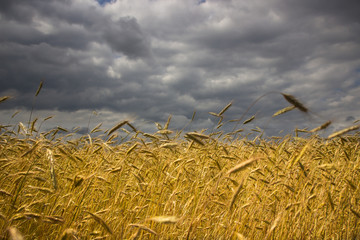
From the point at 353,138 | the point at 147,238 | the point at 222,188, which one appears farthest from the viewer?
the point at 353,138

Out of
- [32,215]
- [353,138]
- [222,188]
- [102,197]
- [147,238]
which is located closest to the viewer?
[32,215]

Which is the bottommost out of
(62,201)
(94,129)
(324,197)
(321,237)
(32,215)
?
(321,237)

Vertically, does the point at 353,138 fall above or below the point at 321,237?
above

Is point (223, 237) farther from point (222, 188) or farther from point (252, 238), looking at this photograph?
point (222, 188)

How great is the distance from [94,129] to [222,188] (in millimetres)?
2485

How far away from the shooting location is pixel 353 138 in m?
5.54

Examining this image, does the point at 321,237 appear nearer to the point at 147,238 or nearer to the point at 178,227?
the point at 178,227

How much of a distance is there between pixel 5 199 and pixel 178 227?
6.23 feet

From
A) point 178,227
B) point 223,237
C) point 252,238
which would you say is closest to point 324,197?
point 252,238

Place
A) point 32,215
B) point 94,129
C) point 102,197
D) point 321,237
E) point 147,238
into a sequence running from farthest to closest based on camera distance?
point 94,129
point 102,197
point 321,237
point 147,238
point 32,215

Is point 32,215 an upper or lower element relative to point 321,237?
upper

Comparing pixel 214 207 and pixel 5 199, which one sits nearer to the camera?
pixel 5 199

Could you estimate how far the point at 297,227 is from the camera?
2631mm

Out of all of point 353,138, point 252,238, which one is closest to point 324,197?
point 252,238
